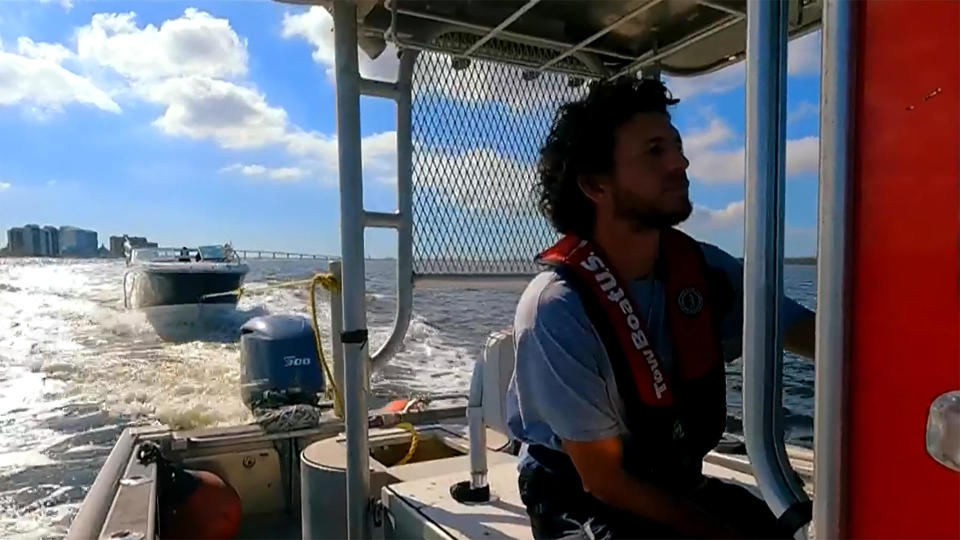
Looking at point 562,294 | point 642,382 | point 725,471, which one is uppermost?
point 562,294

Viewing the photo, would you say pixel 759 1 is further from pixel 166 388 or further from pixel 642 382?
pixel 166 388

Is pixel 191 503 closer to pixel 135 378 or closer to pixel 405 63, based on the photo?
pixel 405 63

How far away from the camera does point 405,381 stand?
10.5m

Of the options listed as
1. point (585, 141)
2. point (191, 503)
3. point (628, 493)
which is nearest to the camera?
point (628, 493)

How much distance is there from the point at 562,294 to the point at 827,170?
0.68 meters

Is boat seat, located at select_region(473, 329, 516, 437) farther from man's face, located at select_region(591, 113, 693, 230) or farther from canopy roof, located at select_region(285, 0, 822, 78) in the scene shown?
canopy roof, located at select_region(285, 0, 822, 78)

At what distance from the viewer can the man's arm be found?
1188 mm

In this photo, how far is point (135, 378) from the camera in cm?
1244

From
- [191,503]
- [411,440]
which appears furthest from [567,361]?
[191,503]

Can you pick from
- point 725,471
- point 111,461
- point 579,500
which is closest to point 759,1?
point 579,500

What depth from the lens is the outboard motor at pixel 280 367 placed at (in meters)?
4.30

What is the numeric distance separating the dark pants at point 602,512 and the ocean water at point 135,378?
11.6 inches

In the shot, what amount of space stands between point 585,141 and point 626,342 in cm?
46

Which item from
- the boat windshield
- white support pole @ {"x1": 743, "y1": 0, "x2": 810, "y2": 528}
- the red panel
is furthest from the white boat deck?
the boat windshield
